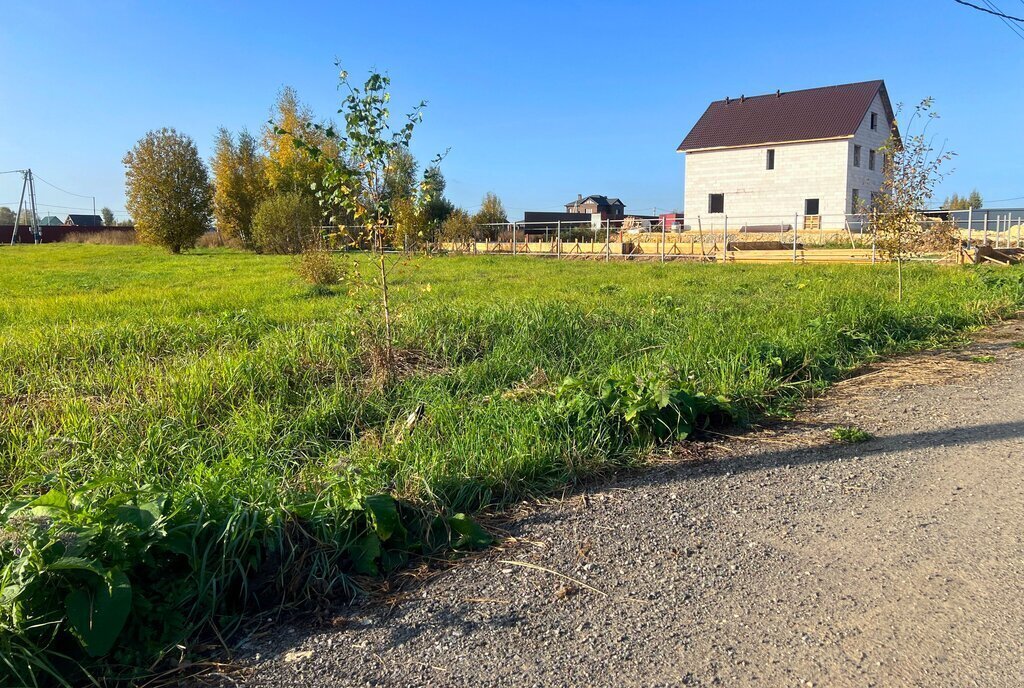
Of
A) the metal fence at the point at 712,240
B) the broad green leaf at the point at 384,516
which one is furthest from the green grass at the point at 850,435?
the metal fence at the point at 712,240

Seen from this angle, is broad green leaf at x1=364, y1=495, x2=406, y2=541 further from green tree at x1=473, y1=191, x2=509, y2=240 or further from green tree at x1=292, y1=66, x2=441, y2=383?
green tree at x1=473, y1=191, x2=509, y2=240

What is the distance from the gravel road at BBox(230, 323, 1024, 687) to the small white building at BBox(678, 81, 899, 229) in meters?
37.6

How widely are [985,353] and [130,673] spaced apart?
8.56 meters

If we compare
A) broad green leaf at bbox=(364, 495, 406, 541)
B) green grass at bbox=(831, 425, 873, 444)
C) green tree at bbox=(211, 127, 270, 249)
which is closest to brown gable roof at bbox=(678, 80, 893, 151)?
green tree at bbox=(211, 127, 270, 249)

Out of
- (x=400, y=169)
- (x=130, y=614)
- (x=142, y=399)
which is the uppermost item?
(x=400, y=169)

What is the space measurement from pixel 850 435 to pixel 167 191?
1594 inches

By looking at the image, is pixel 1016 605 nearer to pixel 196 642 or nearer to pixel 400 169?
pixel 196 642

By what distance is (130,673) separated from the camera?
2.43m

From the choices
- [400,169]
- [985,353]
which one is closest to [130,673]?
[400,169]

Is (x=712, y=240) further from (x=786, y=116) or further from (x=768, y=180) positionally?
(x=786, y=116)

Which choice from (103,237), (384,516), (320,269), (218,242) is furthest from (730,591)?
(103,237)

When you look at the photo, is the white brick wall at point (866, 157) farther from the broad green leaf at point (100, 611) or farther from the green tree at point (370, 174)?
the broad green leaf at point (100, 611)

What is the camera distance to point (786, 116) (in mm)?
43094

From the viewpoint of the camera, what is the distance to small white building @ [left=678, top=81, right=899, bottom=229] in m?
40.4
